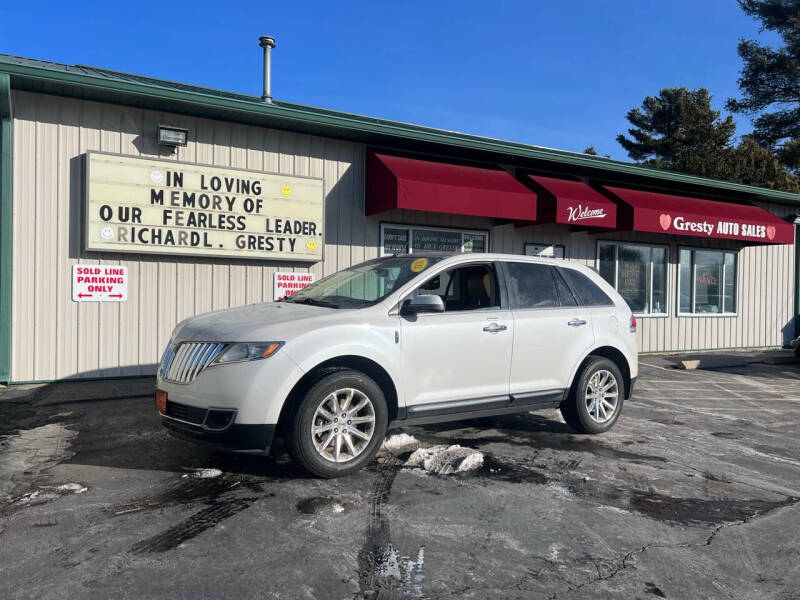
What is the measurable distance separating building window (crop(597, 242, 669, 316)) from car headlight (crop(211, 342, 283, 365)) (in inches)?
417

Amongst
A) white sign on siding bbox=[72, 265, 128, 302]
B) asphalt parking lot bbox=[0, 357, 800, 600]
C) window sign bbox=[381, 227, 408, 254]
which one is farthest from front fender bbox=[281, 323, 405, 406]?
window sign bbox=[381, 227, 408, 254]

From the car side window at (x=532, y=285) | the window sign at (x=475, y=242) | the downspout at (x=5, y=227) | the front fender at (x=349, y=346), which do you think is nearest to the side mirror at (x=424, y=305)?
the front fender at (x=349, y=346)

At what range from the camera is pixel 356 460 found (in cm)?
485

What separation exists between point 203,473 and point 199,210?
5660 millimetres

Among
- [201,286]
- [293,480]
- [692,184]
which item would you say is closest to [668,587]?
[293,480]

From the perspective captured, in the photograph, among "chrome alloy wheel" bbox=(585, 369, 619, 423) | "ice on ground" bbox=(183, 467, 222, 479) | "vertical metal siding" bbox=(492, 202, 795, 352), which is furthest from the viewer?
"vertical metal siding" bbox=(492, 202, 795, 352)

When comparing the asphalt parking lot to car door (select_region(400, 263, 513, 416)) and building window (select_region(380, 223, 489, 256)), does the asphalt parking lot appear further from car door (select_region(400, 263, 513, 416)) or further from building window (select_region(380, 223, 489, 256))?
building window (select_region(380, 223, 489, 256))

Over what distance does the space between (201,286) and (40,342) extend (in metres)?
2.30

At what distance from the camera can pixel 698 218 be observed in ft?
44.5

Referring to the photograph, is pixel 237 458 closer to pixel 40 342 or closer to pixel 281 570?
pixel 281 570

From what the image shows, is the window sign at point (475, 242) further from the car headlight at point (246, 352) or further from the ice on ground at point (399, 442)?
the car headlight at point (246, 352)

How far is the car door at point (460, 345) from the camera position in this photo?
17.2 feet

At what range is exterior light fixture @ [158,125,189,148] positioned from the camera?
923 cm

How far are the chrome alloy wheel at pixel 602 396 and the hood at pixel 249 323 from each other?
2.89 meters
